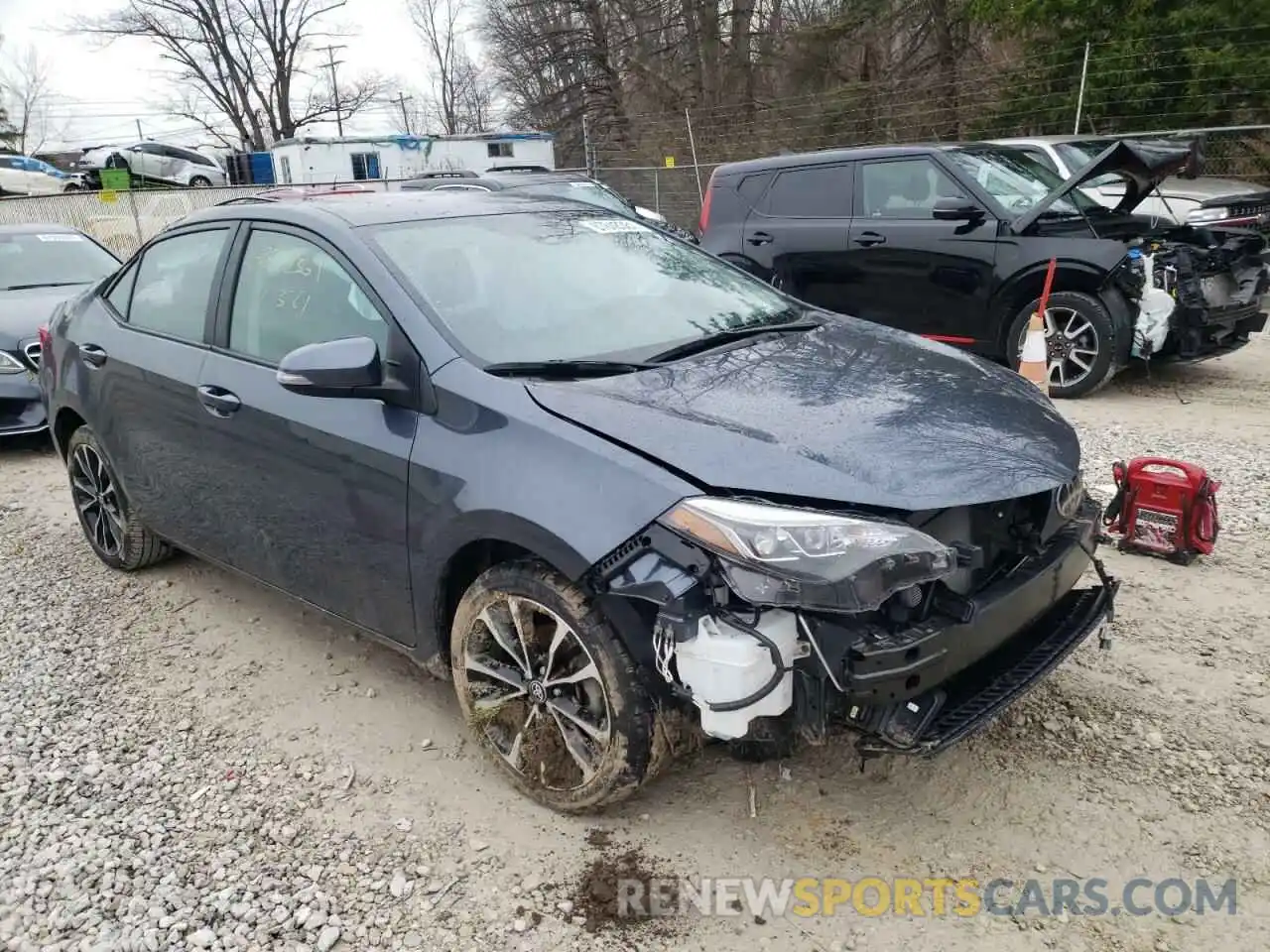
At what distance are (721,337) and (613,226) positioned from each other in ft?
2.79

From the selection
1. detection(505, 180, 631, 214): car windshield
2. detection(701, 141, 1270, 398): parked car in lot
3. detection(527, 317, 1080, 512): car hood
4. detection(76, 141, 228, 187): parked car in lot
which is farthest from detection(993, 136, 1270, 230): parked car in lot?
detection(76, 141, 228, 187): parked car in lot

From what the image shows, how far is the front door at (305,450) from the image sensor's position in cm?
298

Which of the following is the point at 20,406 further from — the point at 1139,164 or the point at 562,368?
the point at 1139,164

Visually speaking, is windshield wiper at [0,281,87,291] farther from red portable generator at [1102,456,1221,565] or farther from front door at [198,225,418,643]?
red portable generator at [1102,456,1221,565]

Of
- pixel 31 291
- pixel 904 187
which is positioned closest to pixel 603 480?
pixel 904 187

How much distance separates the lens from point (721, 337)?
325 cm

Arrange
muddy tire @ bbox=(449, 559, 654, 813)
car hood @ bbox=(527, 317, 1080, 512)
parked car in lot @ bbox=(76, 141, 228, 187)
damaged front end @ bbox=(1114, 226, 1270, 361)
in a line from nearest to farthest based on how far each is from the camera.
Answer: car hood @ bbox=(527, 317, 1080, 512), muddy tire @ bbox=(449, 559, 654, 813), damaged front end @ bbox=(1114, 226, 1270, 361), parked car in lot @ bbox=(76, 141, 228, 187)

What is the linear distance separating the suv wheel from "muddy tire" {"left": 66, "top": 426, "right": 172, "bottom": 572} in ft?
17.9

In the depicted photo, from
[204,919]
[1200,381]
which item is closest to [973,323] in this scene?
[1200,381]

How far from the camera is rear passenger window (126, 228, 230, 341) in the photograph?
12.4 ft

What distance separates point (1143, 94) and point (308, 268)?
43.7 ft

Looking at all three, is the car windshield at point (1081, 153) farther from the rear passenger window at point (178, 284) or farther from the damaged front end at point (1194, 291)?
the rear passenger window at point (178, 284)

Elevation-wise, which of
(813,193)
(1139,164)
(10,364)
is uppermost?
(1139,164)

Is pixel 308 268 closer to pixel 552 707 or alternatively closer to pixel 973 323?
pixel 552 707
